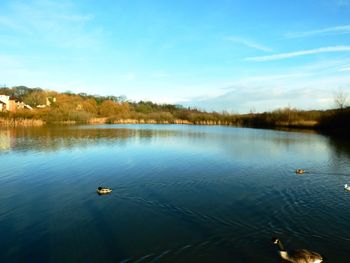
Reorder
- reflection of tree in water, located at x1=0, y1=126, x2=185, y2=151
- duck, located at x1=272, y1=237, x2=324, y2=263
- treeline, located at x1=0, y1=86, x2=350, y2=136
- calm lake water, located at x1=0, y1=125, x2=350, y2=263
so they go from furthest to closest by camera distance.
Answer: treeline, located at x1=0, y1=86, x2=350, y2=136
reflection of tree in water, located at x1=0, y1=126, x2=185, y2=151
calm lake water, located at x1=0, y1=125, x2=350, y2=263
duck, located at x1=272, y1=237, x2=324, y2=263

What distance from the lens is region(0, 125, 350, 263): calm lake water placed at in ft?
21.2

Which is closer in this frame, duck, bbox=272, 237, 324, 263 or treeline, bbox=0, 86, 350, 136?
duck, bbox=272, 237, 324, 263

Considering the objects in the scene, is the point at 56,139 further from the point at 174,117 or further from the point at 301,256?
the point at 174,117

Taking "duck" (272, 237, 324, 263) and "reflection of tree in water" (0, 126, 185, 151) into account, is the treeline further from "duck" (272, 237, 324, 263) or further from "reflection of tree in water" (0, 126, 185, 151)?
"duck" (272, 237, 324, 263)

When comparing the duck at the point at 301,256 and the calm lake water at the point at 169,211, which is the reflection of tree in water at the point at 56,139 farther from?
the duck at the point at 301,256

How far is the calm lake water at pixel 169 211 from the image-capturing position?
6.46 metres

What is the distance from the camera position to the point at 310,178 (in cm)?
1318

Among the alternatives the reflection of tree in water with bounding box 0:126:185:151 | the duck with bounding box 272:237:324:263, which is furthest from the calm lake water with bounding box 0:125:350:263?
the reflection of tree in water with bounding box 0:126:185:151

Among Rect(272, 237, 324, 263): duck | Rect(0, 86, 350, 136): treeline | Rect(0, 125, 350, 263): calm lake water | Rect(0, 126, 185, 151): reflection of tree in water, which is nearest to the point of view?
Rect(272, 237, 324, 263): duck

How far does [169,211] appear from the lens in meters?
8.77

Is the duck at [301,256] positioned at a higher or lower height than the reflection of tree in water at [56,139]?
lower

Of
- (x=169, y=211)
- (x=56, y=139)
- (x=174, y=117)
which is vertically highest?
(x=174, y=117)

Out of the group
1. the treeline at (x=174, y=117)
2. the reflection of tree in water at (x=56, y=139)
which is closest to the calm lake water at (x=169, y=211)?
the reflection of tree in water at (x=56, y=139)

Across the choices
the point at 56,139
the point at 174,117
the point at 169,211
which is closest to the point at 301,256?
the point at 169,211
